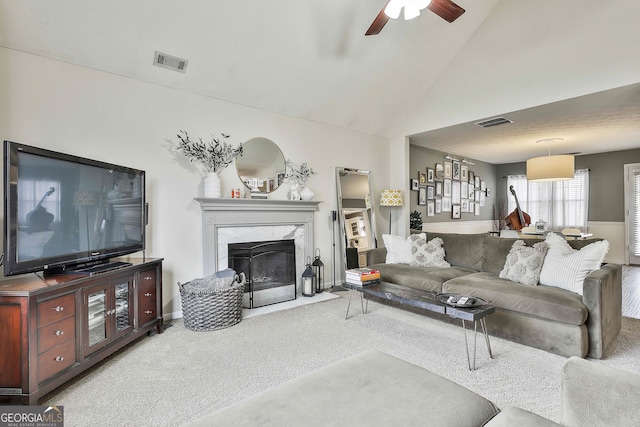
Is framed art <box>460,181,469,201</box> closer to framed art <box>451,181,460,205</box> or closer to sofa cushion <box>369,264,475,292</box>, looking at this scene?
framed art <box>451,181,460,205</box>

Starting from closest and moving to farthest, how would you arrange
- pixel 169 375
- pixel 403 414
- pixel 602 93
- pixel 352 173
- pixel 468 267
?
pixel 403 414 < pixel 169 375 < pixel 602 93 < pixel 468 267 < pixel 352 173

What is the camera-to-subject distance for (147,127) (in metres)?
3.28

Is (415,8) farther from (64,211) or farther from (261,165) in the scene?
(64,211)

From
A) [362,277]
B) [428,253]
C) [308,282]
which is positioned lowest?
[308,282]

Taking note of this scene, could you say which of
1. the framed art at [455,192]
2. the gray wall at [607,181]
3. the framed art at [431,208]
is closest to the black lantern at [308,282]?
the framed art at [431,208]

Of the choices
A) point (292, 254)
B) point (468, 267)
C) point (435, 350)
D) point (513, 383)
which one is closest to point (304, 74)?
point (292, 254)

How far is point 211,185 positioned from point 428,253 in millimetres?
2728

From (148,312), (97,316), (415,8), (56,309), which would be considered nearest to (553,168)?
(415,8)

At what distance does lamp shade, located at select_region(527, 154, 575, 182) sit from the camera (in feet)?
16.2

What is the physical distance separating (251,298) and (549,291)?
9.91 feet

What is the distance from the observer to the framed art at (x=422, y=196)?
A: 6430mm

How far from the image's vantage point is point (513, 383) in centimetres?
209

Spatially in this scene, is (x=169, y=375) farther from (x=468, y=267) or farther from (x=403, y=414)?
(x=468, y=267)

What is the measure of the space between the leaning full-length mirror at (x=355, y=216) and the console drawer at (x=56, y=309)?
3.49 m
